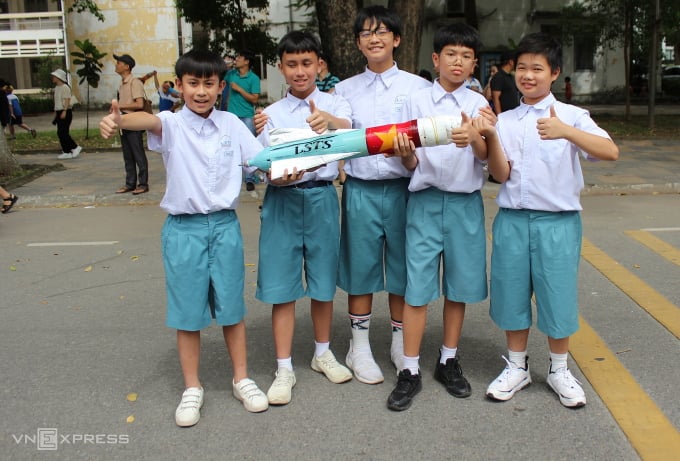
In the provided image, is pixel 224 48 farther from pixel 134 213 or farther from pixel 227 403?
pixel 227 403

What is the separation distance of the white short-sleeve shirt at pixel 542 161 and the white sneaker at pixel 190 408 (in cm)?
175

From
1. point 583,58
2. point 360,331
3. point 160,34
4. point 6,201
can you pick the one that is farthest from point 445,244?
point 160,34

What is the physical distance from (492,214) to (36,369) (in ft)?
17.7

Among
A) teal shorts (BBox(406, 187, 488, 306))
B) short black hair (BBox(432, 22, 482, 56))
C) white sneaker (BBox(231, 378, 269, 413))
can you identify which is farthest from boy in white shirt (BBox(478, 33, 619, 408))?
white sneaker (BBox(231, 378, 269, 413))

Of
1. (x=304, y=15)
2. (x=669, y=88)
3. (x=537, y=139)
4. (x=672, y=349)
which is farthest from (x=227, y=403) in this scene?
(x=669, y=88)

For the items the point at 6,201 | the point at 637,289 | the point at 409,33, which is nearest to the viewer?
the point at 637,289

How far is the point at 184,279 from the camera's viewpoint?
10.5 ft

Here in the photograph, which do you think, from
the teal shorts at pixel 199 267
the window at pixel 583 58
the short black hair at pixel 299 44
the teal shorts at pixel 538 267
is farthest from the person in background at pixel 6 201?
the window at pixel 583 58

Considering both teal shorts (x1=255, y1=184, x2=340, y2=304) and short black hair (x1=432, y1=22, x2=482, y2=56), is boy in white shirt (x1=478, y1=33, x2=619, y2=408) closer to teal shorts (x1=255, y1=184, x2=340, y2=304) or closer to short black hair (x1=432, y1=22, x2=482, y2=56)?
short black hair (x1=432, y1=22, x2=482, y2=56)

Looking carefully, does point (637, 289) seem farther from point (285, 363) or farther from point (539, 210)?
point (285, 363)

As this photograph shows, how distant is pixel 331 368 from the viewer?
3.65m

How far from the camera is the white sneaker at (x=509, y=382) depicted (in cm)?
333

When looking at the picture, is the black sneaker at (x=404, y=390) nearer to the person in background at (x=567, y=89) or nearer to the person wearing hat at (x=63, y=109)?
the person wearing hat at (x=63, y=109)

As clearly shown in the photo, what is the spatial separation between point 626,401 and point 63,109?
12.1m
